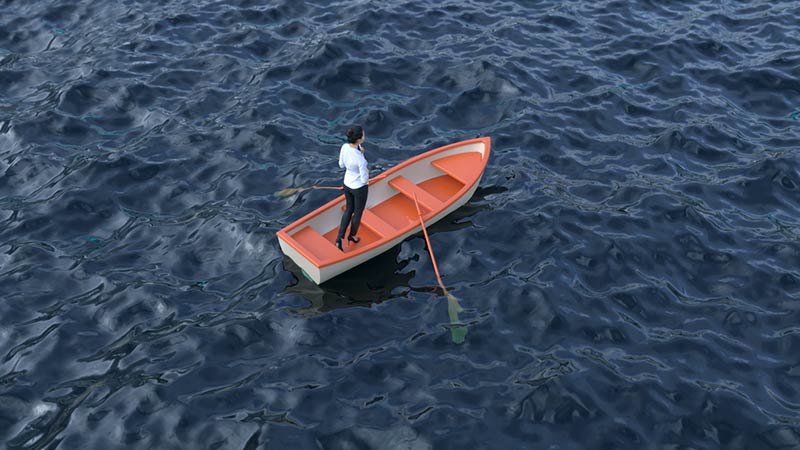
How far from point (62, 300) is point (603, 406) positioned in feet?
36.5

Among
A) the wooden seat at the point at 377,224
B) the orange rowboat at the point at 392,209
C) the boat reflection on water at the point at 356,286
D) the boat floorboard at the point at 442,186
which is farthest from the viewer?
the boat floorboard at the point at 442,186

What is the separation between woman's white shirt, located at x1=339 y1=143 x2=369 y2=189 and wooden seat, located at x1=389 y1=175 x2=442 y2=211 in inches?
80.5

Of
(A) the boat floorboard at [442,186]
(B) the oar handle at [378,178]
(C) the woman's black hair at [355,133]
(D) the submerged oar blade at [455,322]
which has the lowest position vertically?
(D) the submerged oar blade at [455,322]

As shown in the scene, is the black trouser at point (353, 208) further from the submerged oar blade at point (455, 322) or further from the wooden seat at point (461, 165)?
the wooden seat at point (461, 165)

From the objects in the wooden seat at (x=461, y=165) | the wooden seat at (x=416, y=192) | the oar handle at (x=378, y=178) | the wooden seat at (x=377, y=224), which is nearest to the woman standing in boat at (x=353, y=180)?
the wooden seat at (x=377, y=224)

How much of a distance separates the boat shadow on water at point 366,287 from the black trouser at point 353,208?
35.2 inches

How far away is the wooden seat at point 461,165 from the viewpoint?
18.8 m

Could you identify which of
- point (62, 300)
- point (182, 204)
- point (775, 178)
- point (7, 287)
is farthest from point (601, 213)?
point (7, 287)

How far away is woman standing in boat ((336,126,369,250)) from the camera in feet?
52.4

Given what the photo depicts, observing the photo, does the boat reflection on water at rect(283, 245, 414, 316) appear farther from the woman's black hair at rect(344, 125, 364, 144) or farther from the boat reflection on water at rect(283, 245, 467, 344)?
the woman's black hair at rect(344, 125, 364, 144)

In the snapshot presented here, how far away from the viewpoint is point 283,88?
22.2 metres

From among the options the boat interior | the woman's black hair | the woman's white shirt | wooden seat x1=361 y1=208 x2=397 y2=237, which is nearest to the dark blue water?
wooden seat x1=361 y1=208 x2=397 y2=237

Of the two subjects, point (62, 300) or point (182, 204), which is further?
point (182, 204)

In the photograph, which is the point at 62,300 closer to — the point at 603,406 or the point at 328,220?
the point at 328,220
